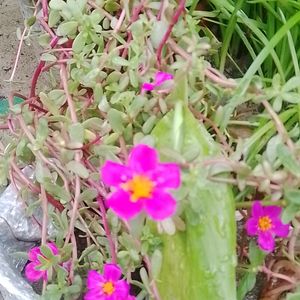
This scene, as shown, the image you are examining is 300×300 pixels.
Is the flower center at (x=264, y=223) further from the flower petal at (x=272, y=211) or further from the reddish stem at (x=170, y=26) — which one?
the reddish stem at (x=170, y=26)

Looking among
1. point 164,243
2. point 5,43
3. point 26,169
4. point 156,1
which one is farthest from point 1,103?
point 164,243

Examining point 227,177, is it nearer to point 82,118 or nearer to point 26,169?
point 82,118

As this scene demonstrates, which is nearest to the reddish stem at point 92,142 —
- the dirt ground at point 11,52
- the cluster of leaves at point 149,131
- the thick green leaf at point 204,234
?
the cluster of leaves at point 149,131

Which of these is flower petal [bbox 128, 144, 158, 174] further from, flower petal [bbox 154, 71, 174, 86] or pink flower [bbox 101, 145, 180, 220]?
flower petal [bbox 154, 71, 174, 86]

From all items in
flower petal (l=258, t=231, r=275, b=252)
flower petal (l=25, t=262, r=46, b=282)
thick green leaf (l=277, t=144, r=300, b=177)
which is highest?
thick green leaf (l=277, t=144, r=300, b=177)

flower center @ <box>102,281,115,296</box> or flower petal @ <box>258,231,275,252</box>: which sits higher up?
flower petal @ <box>258,231,275,252</box>

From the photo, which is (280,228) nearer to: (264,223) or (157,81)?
(264,223)

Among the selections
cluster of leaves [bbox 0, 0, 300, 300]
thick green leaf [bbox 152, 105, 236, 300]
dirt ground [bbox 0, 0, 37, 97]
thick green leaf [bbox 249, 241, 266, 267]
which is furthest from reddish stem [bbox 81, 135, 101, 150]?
dirt ground [bbox 0, 0, 37, 97]
